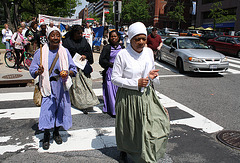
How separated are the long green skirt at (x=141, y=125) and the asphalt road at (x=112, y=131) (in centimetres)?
61

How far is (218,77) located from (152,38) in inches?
131

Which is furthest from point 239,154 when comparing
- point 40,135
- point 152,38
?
point 152,38

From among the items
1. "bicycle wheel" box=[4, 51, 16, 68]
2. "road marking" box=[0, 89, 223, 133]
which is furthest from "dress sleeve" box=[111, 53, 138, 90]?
"bicycle wheel" box=[4, 51, 16, 68]

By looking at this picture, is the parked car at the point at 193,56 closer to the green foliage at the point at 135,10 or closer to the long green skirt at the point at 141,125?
the long green skirt at the point at 141,125

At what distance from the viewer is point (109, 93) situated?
516 cm

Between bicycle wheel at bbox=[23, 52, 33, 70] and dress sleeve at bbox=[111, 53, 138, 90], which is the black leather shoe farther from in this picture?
bicycle wheel at bbox=[23, 52, 33, 70]

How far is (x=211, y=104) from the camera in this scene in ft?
20.3

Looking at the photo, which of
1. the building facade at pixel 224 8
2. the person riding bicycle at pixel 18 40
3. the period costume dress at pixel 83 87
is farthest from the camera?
the building facade at pixel 224 8

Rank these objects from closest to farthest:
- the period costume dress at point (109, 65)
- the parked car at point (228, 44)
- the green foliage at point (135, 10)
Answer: the period costume dress at point (109, 65) → the parked car at point (228, 44) → the green foliage at point (135, 10)

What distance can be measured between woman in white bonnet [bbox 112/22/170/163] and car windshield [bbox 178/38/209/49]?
8.73 meters

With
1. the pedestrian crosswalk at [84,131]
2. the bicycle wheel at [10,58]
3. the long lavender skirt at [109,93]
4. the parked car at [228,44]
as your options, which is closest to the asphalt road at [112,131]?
the pedestrian crosswalk at [84,131]

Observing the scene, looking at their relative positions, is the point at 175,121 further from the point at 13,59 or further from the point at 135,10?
the point at 135,10

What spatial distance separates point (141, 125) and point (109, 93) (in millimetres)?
2389

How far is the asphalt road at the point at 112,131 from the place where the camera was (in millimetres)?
3471
